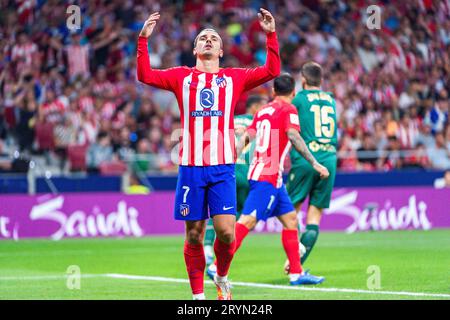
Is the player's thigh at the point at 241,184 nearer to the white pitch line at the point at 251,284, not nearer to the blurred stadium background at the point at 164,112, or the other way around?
the white pitch line at the point at 251,284

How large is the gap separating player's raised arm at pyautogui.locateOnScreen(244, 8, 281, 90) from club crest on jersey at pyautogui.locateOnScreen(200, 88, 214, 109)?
1.19 feet

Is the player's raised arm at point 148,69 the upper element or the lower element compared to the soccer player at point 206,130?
upper

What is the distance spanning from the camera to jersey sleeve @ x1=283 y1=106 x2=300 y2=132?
11.4 meters

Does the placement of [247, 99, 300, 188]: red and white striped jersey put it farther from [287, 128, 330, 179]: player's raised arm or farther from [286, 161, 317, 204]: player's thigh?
[286, 161, 317, 204]: player's thigh

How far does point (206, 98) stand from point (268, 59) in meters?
0.61

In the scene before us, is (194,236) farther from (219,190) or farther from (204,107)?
(204,107)

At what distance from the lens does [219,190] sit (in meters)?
9.02

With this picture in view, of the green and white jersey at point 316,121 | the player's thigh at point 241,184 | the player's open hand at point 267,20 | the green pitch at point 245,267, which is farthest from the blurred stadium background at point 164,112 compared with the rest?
the player's open hand at point 267,20

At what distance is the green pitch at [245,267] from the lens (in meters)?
10.6

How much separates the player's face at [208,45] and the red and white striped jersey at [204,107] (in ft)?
0.57

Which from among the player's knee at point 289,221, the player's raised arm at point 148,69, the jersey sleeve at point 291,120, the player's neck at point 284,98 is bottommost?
the player's knee at point 289,221

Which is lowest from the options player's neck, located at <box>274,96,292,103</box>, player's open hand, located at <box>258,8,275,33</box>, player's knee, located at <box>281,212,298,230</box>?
player's knee, located at <box>281,212,298,230</box>

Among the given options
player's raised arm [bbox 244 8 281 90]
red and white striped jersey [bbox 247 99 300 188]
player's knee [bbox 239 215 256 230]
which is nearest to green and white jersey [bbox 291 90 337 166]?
red and white striped jersey [bbox 247 99 300 188]
